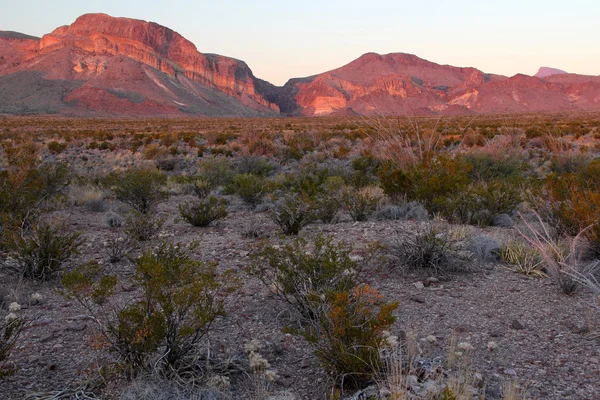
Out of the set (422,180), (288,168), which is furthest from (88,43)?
(422,180)

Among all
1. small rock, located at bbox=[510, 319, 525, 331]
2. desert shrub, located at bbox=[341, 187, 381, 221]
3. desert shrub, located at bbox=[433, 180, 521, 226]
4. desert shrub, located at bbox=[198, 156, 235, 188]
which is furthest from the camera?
desert shrub, located at bbox=[198, 156, 235, 188]

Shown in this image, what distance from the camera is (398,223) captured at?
755 centimetres

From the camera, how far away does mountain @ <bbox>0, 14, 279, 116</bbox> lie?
112 meters

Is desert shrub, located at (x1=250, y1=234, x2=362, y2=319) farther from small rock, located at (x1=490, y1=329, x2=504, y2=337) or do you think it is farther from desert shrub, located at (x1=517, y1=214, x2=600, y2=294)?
desert shrub, located at (x1=517, y1=214, x2=600, y2=294)

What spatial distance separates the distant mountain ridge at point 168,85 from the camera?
114m

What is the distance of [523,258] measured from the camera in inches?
228

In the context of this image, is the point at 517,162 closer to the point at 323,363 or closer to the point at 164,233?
the point at 164,233

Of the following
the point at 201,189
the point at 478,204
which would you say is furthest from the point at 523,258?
the point at 201,189

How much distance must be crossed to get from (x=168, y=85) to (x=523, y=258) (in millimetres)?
138046

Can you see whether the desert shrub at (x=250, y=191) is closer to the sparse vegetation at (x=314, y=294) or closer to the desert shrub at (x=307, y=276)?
the sparse vegetation at (x=314, y=294)

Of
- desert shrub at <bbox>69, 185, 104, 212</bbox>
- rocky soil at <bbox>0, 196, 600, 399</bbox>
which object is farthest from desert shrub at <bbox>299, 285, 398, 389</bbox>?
desert shrub at <bbox>69, 185, 104, 212</bbox>

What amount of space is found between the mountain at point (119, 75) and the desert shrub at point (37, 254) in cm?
10269

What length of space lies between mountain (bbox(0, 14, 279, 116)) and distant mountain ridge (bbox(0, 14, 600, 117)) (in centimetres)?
26

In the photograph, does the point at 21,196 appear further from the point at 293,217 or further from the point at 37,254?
the point at 293,217
